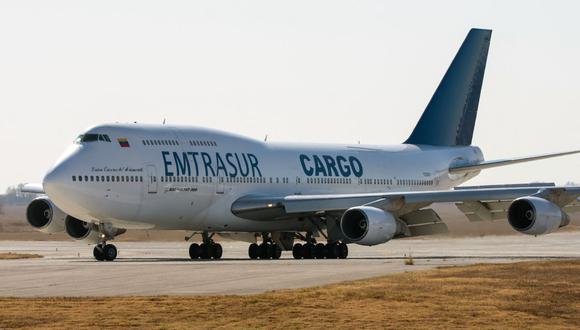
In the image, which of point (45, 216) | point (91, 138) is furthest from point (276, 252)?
point (45, 216)

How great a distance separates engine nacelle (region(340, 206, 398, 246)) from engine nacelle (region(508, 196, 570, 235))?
3.96 m

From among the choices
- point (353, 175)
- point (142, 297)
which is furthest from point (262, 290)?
point (353, 175)

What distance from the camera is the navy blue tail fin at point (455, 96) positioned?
5181cm

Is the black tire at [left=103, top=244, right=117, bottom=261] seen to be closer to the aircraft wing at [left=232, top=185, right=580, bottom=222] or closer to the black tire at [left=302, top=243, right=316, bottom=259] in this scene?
the aircraft wing at [left=232, top=185, right=580, bottom=222]

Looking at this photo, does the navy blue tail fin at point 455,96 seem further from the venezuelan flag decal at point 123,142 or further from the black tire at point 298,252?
the venezuelan flag decal at point 123,142

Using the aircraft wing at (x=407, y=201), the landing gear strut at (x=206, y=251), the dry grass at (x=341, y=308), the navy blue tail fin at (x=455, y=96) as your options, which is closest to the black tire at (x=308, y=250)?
the aircraft wing at (x=407, y=201)

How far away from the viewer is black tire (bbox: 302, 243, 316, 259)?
138 ft

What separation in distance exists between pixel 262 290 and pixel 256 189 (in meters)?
20.0

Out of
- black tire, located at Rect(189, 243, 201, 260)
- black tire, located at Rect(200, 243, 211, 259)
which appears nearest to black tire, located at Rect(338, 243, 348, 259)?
black tire, located at Rect(200, 243, 211, 259)

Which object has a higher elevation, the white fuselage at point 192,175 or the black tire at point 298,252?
the white fuselage at point 192,175

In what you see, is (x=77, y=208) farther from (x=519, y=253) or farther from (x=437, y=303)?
(x=437, y=303)

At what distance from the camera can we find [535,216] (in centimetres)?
3662

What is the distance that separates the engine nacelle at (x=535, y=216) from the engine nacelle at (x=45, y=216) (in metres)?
16.0

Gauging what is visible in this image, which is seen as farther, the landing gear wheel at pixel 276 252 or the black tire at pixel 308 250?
the landing gear wheel at pixel 276 252
